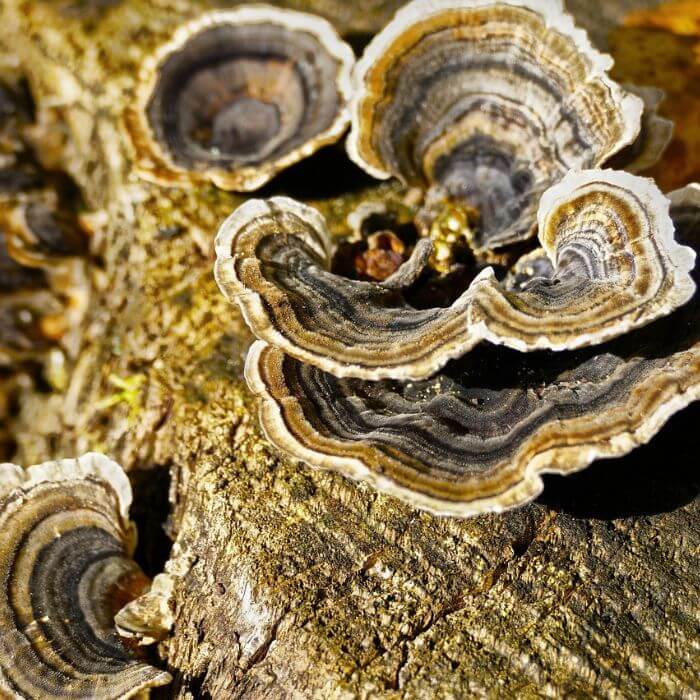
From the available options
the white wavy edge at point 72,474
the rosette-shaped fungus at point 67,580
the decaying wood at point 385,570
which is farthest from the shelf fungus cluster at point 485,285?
the rosette-shaped fungus at point 67,580

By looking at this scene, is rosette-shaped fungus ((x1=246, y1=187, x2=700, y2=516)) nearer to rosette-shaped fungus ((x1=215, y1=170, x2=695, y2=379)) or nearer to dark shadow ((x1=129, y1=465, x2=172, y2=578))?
rosette-shaped fungus ((x1=215, y1=170, x2=695, y2=379))

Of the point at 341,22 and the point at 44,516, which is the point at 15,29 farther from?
the point at 44,516

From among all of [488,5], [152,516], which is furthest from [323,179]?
[152,516]

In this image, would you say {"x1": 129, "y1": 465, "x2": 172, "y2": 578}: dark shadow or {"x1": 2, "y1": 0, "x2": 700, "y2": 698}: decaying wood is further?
{"x1": 129, "y1": 465, "x2": 172, "y2": 578}: dark shadow

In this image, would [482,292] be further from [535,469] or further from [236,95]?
[236,95]

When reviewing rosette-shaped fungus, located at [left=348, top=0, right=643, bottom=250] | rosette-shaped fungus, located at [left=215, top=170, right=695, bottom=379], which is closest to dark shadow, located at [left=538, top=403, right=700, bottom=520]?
rosette-shaped fungus, located at [left=215, top=170, right=695, bottom=379]

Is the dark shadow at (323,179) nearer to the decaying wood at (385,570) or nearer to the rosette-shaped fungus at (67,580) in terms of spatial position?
the decaying wood at (385,570)
